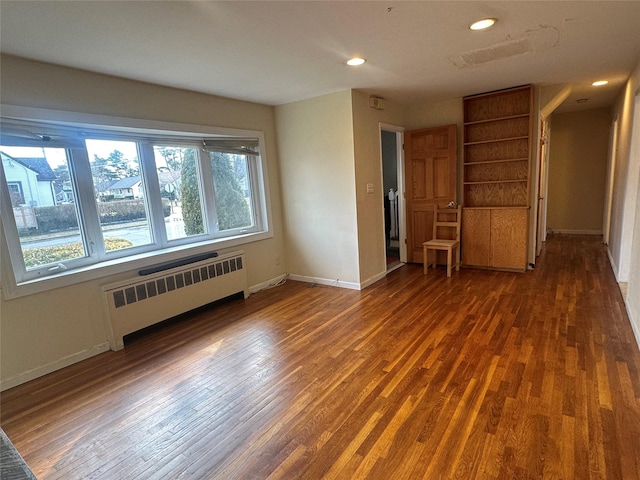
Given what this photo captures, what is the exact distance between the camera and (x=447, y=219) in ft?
16.3

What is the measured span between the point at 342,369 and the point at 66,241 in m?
2.54

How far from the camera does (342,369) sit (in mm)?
2502

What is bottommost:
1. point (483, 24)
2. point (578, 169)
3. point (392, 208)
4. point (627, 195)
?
Result: point (392, 208)

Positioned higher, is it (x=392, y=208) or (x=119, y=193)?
(x=119, y=193)

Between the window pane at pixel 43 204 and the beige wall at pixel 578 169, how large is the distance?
8018mm

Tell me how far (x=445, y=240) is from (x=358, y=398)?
3.27m

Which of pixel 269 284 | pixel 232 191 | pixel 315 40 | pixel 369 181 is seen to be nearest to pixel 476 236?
pixel 369 181

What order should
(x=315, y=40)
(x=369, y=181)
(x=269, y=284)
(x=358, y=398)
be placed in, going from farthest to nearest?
(x=269, y=284), (x=369, y=181), (x=315, y=40), (x=358, y=398)

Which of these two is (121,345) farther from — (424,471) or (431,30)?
(431,30)

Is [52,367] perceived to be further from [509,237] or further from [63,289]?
[509,237]

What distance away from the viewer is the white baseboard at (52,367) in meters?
2.50

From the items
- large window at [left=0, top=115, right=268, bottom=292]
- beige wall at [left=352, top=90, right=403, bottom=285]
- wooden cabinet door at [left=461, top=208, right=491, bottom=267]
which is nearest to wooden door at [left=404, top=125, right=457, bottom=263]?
wooden cabinet door at [left=461, top=208, right=491, bottom=267]

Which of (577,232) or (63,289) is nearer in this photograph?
(63,289)

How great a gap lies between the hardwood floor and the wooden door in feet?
5.78
